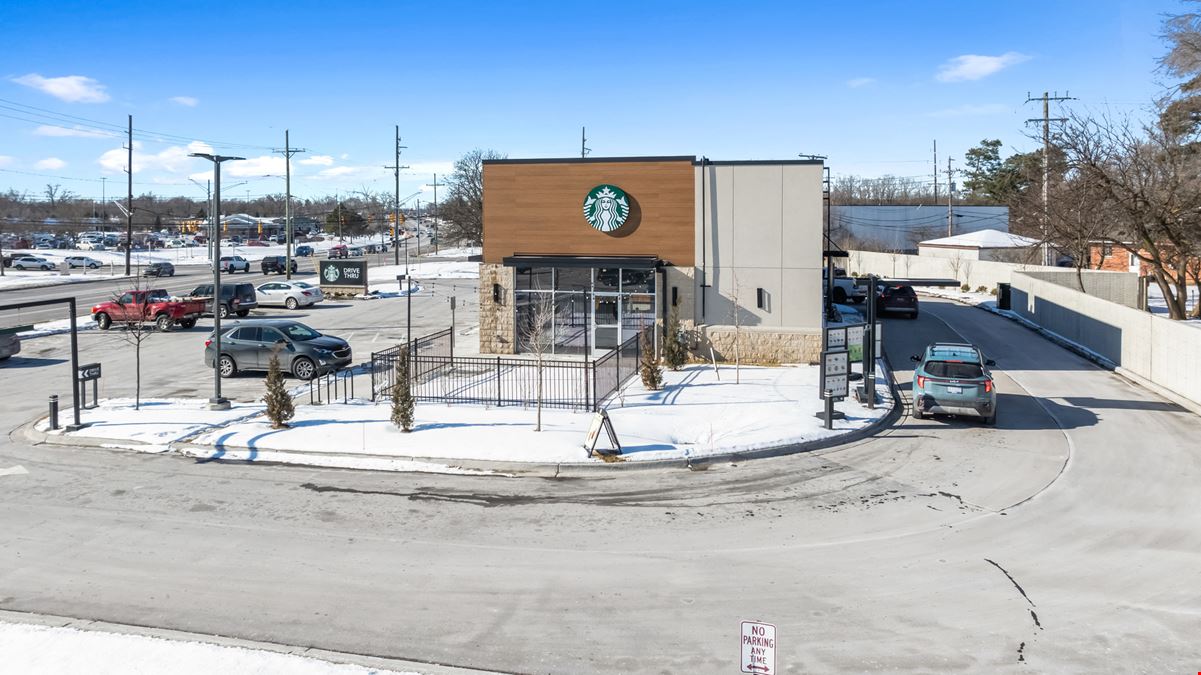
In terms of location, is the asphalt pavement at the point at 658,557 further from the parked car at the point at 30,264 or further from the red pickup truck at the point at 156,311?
the parked car at the point at 30,264

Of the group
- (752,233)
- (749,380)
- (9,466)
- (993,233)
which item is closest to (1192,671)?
(749,380)

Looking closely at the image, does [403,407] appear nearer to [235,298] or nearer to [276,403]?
[276,403]

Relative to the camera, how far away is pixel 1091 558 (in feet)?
38.0

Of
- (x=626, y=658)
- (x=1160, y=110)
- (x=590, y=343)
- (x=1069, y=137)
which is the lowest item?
(x=626, y=658)

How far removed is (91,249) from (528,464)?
116 meters

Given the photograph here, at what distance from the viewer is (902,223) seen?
98.6 metres

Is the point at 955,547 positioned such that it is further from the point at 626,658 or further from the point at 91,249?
the point at 91,249

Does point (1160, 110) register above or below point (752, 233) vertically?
above

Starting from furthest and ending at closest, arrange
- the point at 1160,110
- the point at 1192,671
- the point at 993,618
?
the point at 1160,110 < the point at 993,618 < the point at 1192,671

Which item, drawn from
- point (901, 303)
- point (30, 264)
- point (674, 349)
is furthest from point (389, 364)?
point (30, 264)

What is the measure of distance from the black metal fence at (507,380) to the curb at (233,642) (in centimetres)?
1176

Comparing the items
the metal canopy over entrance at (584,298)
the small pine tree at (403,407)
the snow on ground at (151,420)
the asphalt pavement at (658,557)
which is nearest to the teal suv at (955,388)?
the asphalt pavement at (658,557)

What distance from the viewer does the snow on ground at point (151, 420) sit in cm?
1852

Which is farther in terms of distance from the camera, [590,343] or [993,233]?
[993,233]
